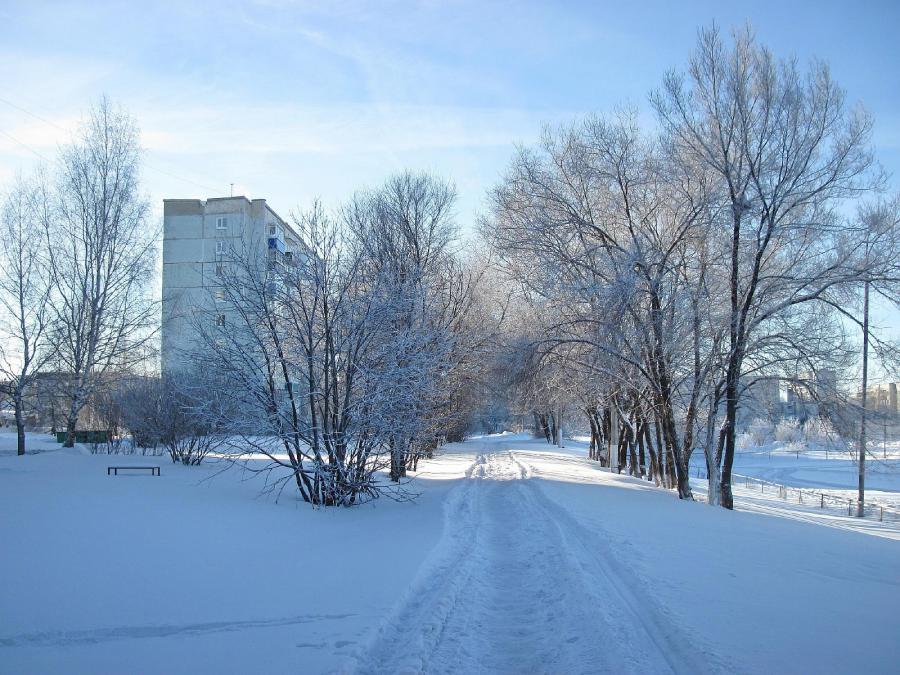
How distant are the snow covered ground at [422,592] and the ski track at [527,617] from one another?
0.03m

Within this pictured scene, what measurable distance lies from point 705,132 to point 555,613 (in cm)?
1485

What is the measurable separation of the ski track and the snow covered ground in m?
0.03

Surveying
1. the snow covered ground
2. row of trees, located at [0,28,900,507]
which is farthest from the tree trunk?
the snow covered ground

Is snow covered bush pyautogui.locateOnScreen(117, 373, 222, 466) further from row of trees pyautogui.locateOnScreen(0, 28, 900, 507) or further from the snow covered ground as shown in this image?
the snow covered ground

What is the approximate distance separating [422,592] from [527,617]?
1337 millimetres

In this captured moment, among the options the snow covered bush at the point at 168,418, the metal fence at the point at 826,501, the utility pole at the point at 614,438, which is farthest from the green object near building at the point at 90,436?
the metal fence at the point at 826,501

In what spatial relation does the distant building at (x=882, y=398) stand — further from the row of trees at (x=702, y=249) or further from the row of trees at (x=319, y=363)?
the row of trees at (x=319, y=363)

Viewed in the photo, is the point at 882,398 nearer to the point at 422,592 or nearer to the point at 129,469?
the point at 422,592

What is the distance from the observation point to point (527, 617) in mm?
6812

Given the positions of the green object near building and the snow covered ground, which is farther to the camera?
the green object near building

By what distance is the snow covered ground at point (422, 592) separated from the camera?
Result: 17.5 feet

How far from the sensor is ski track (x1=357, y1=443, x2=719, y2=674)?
211 inches

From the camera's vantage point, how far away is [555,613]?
6855 millimetres

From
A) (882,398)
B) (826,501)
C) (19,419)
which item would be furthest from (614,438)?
(19,419)
